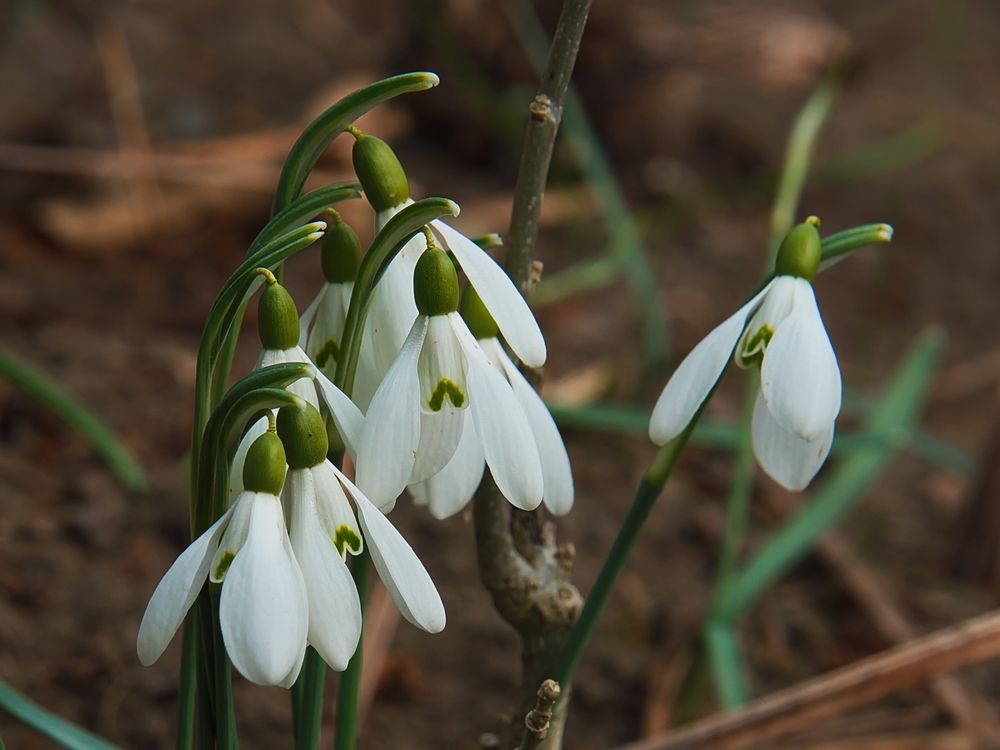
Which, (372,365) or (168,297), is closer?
(372,365)

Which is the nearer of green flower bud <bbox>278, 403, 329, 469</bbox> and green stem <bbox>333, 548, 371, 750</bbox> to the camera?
green flower bud <bbox>278, 403, 329, 469</bbox>

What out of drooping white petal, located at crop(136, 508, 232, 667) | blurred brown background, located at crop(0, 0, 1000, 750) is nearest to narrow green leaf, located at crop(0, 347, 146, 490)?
blurred brown background, located at crop(0, 0, 1000, 750)

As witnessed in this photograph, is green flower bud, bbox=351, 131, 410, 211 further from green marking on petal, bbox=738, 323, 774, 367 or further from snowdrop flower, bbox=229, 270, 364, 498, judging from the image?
green marking on petal, bbox=738, 323, 774, 367

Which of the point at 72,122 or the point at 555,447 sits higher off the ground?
the point at 72,122

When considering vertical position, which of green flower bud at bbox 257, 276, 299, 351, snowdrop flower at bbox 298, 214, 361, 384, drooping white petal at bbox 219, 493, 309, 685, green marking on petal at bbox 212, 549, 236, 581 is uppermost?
snowdrop flower at bbox 298, 214, 361, 384

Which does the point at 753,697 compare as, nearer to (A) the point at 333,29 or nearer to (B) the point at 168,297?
(B) the point at 168,297

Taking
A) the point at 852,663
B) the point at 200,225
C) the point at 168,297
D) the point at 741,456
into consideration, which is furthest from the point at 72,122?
the point at 852,663

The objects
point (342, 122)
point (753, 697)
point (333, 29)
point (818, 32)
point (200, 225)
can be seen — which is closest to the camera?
point (342, 122)
